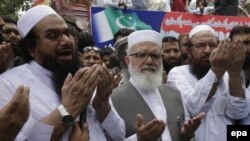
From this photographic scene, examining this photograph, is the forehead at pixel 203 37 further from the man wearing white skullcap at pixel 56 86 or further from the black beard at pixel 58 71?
the black beard at pixel 58 71

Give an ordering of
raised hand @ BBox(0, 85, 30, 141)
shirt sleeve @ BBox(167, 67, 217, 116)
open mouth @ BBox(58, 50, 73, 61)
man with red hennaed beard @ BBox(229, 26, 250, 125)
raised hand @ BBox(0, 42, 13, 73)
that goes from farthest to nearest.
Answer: man with red hennaed beard @ BBox(229, 26, 250, 125), shirt sleeve @ BBox(167, 67, 217, 116), raised hand @ BBox(0, 42, 13, 73), open mouth @ BBox(58, 50, 73, 61), raised hand @ BBox(0, 85, 30, 141)

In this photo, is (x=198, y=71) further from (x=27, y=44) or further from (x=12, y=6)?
(x=12, y=6)

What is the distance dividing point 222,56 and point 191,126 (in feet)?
1.84

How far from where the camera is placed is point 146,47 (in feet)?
12.9

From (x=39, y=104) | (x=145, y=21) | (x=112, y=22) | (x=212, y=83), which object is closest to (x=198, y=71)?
(x=212, y=83)

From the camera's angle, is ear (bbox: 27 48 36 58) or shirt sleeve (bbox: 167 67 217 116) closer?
ear (bbox: 27 48 36 58)

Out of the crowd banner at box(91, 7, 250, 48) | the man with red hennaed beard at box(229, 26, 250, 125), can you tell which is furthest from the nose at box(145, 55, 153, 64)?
the crowd banner at box(91, 7, 250, 48)

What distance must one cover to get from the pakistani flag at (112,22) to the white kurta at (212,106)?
372 cm

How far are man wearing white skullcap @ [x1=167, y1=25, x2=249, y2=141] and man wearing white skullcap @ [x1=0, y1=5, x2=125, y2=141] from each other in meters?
0.92

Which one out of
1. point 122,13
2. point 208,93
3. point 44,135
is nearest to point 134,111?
point 208,93

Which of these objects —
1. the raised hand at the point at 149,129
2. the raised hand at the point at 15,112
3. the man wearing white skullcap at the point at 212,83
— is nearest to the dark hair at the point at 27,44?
the raised hand at the point at 149,129

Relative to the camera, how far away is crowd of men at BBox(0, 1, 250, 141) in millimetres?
2832

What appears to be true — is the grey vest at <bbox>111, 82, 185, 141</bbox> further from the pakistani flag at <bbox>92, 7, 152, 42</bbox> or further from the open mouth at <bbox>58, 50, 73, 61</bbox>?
the pakistani flag at <bbox>92, 7, 152, 42</bbox>

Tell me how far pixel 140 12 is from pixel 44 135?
578 cm
